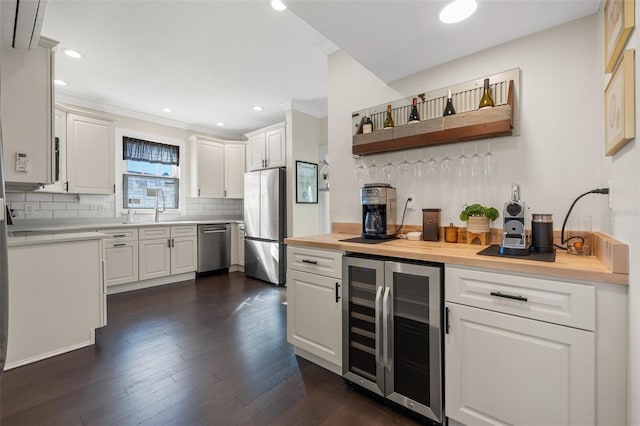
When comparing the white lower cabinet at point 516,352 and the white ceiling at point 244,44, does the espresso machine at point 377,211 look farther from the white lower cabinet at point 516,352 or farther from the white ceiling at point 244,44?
the white ceiling at point 244,44

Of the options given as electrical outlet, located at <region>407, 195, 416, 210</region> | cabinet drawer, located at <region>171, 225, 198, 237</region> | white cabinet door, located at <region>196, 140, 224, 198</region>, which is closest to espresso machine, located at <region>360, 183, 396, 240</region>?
electrical outlet, located at <region>407, 195, 416, 210</region>

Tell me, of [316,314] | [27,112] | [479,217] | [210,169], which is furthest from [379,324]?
[210,169]

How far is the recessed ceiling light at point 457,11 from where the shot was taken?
1.40 metres

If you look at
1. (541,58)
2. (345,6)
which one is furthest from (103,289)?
(541,58)

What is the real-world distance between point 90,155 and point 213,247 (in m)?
2.09

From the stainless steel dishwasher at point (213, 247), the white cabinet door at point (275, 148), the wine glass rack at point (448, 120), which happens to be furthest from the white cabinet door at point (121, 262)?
the wine glass rack at point (448, 120)

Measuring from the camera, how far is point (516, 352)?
1.19 metres

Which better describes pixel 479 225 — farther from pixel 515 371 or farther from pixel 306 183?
pixel 306 183

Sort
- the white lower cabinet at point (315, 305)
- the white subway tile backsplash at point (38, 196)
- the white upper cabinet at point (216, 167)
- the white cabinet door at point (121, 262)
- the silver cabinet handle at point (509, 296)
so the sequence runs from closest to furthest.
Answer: the silver cabinet handle at point (509, 296) < the white lower cabinet at point (315, 305) < the white subway tile backsplash at point (38, 196) < the white cabinet door at point (121, 262) < the white upper cabinet at point (216, 167)

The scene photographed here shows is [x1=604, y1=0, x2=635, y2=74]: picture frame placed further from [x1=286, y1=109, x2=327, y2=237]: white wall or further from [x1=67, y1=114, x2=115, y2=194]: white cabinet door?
[x1=67, y1=114, x2=115, y2=194]: white cabinet door

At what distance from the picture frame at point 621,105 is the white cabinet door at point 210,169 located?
4944 mm

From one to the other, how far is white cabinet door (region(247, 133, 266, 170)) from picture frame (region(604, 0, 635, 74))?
3.97m

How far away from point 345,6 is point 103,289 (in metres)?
2.85

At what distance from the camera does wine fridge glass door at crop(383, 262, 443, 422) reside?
140cm
